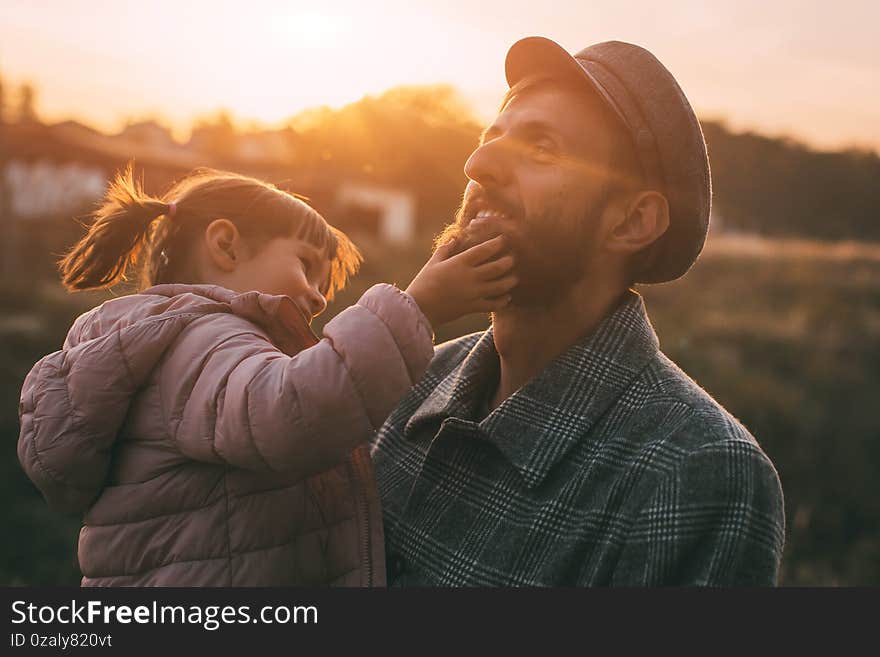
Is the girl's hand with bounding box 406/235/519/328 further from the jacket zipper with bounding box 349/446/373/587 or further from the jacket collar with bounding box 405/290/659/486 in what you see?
the jacket zipper with bounding box 349/446/373/587

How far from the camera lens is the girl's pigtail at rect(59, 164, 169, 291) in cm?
229

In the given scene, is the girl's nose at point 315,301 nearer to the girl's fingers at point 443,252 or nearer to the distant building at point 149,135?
the girl's fingers at point 443,252

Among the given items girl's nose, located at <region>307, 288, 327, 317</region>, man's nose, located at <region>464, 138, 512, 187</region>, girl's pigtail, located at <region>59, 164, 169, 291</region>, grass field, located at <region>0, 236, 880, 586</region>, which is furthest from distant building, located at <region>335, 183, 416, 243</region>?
man's nose, located at <region>464, 138, 512, 187</region>

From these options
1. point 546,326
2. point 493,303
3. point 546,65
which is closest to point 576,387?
point 546,326

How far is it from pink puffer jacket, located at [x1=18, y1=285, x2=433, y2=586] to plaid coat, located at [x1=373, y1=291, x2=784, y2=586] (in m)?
0.27

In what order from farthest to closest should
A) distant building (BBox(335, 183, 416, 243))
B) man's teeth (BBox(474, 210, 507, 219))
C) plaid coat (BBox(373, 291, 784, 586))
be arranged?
1. distant building (BBox(335, 183, 416, 243))
2. man's teeth (BBox(474, 210, 507, 219))
3. plaid coat (BBox(373, 291, 784, 586))

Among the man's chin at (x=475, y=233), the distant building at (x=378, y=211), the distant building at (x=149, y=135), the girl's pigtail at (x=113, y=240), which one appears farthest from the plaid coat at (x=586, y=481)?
the distant building at (x=149, y=135)

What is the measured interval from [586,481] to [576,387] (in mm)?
297

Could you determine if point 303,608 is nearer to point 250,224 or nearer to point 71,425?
point 71,425

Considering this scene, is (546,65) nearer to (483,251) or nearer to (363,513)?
(483,251)

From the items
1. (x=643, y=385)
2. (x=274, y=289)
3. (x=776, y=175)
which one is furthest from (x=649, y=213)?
(x=776, y=175)

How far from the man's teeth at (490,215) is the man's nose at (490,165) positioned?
0.08 meters

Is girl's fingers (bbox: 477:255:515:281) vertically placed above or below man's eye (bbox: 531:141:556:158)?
below

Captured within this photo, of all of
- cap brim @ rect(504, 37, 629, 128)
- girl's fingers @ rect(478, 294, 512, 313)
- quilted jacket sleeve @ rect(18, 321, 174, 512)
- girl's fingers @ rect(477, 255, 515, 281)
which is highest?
cap brim @ rect(504, 37, 629, 128)
